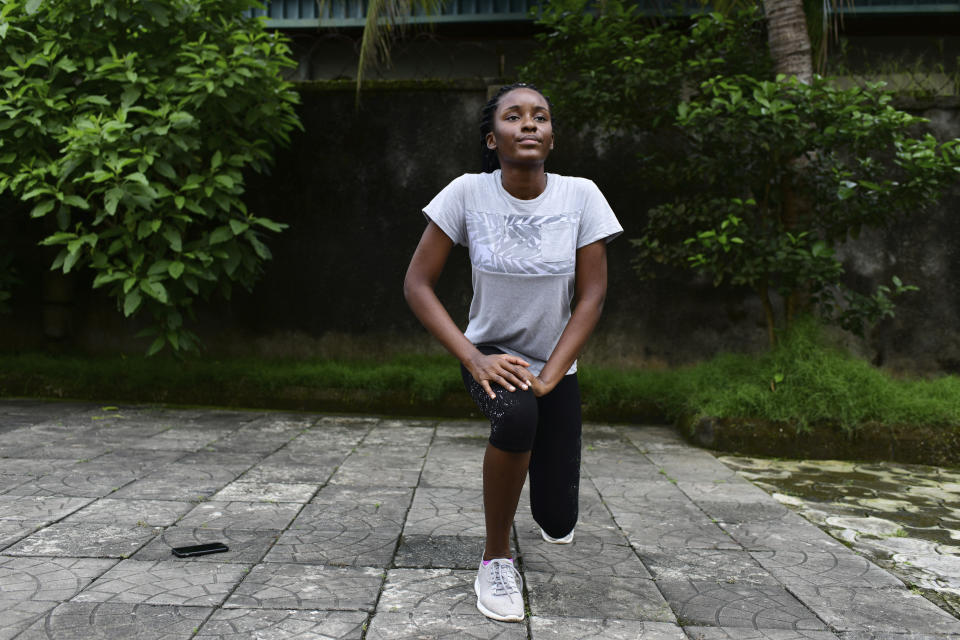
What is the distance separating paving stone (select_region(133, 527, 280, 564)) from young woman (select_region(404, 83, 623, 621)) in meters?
0.99

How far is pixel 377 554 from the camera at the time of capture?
120 inches

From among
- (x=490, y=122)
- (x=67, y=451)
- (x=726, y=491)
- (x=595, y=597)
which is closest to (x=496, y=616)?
(x=595, y=597)

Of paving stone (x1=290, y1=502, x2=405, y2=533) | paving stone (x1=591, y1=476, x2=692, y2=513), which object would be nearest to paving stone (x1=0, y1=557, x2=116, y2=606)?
paving stone (x1=290, y1=502, x2=405, y2=533)

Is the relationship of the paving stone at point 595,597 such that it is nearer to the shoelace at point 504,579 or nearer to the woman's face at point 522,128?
the shoelace at point 504,579

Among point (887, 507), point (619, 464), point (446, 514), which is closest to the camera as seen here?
point (446, 514)

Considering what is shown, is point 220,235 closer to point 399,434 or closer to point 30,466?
point 399,434

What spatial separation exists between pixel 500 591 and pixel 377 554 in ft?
2.33

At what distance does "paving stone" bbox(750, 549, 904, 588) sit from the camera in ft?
9.54

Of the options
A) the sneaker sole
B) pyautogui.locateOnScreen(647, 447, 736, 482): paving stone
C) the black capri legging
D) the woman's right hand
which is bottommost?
pyautogui.locateOnScreen(647, 447, 736, 482): paving stone

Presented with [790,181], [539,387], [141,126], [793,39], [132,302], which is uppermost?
[793,39]

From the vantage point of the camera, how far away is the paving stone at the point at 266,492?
150 inches

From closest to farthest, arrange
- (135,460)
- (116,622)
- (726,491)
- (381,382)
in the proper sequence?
1. (116,622)
2. (726,491)
3. (135,460)
4. (381,382)

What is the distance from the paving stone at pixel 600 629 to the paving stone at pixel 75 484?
2.46 meters

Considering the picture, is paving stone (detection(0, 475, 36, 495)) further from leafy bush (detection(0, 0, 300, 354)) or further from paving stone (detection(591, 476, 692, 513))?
paving stone (detection(591, 476, 692, 513))
